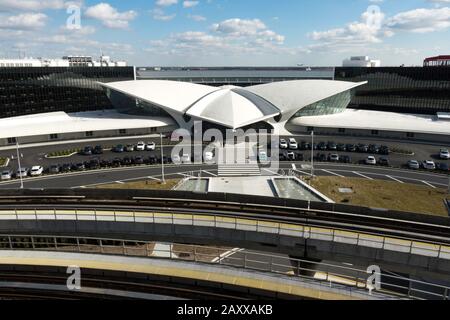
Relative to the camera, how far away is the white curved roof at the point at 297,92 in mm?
59219

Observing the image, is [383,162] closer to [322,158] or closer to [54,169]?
[322,158]

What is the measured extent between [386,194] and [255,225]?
2021cm

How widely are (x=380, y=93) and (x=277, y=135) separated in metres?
37.1

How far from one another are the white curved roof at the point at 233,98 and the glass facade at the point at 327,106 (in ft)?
4.80

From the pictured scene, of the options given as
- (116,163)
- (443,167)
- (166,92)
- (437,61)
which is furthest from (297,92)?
(437,61)

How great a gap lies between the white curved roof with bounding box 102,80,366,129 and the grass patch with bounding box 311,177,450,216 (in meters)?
20.9

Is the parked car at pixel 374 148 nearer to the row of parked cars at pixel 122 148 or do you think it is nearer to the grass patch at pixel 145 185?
the grass patch at pixel 145 185

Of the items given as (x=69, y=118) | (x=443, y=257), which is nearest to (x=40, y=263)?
(x=443, y=257)

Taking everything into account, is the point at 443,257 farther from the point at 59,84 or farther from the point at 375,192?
the point at 59,84

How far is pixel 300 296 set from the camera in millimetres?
11500

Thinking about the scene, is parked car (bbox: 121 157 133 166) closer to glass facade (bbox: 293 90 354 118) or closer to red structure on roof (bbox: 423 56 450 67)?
glass facade (bbox: 293 90 354 118)

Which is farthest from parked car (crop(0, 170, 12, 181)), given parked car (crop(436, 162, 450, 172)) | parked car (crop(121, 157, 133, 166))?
parked car (crop(436, 162, 450, 172))

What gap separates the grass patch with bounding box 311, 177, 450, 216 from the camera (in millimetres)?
29266

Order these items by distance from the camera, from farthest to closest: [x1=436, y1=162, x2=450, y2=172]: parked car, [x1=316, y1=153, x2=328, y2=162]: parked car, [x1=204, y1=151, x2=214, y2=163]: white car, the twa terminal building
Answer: the twa terminal building, [x1=316, y1=153, x2=328, y2=162]: parked car, [x1=204, y1=151, x2=214, y2=163]: white car, [x1=436, y1=162, x2=450, y2=172]: parked car
